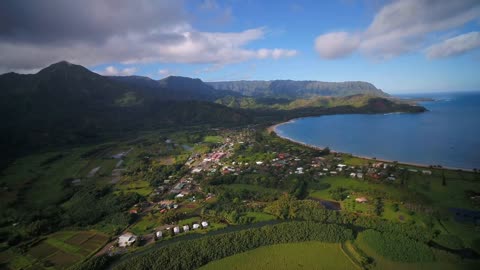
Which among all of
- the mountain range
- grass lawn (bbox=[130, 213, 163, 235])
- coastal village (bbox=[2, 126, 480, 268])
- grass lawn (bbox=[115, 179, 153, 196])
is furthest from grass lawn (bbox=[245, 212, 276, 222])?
the mountain range

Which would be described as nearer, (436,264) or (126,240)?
(436,264)

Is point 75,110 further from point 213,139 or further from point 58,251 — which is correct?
point 58,251

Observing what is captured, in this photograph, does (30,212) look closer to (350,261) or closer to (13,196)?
(13,196)

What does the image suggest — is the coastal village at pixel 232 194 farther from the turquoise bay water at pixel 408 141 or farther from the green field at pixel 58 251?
the turquoise bay water at pixel 408 141

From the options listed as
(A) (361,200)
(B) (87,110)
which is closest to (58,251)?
(A) (361,200)

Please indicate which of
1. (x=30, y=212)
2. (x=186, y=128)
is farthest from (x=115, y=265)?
(x=186, y=128)

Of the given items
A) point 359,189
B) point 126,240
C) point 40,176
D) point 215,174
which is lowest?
point 40,176

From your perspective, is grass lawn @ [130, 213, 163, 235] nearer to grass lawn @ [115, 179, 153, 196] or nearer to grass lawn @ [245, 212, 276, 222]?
grass lawn @ [115, 179, 153, 196]
